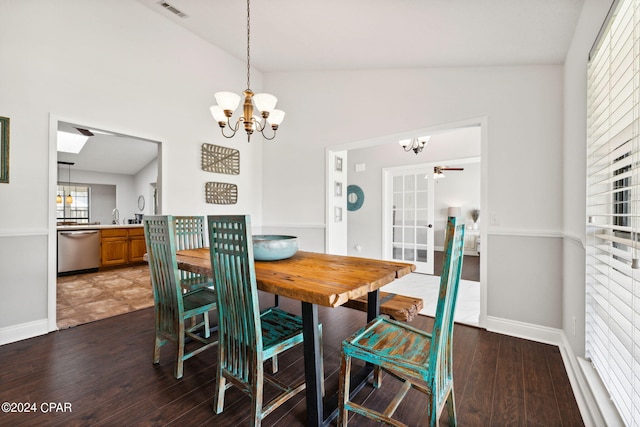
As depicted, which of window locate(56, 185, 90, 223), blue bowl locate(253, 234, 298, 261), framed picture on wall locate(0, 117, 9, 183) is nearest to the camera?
blue bowl locate(253, 234, 298, 261)

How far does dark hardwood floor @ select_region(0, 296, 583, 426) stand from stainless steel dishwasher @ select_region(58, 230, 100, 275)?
2964 mm

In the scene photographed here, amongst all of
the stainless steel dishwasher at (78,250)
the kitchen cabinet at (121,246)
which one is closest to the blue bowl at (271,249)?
the stainless steel dishwasher at (78,250)

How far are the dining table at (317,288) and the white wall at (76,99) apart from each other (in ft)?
5.89

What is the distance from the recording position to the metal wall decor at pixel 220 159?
3.72m

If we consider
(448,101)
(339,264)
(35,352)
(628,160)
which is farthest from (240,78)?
(628,160)

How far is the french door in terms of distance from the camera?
4.93m

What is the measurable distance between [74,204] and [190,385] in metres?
9.11

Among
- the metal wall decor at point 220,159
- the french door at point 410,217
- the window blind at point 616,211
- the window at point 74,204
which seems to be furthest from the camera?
the window at point 74,204

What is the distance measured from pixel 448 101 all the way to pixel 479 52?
52 centimetres

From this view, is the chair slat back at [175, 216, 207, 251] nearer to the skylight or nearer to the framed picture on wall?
the framed picture on wall

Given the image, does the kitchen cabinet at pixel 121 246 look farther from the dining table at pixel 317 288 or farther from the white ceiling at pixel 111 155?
the dining table at pixel 317 288

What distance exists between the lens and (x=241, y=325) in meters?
1.40

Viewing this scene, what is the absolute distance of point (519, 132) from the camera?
8.30ft

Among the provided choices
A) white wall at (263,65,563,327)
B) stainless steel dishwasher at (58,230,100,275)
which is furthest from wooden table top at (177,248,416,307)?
stainless steel dishwasher at (58,230,100,275)
